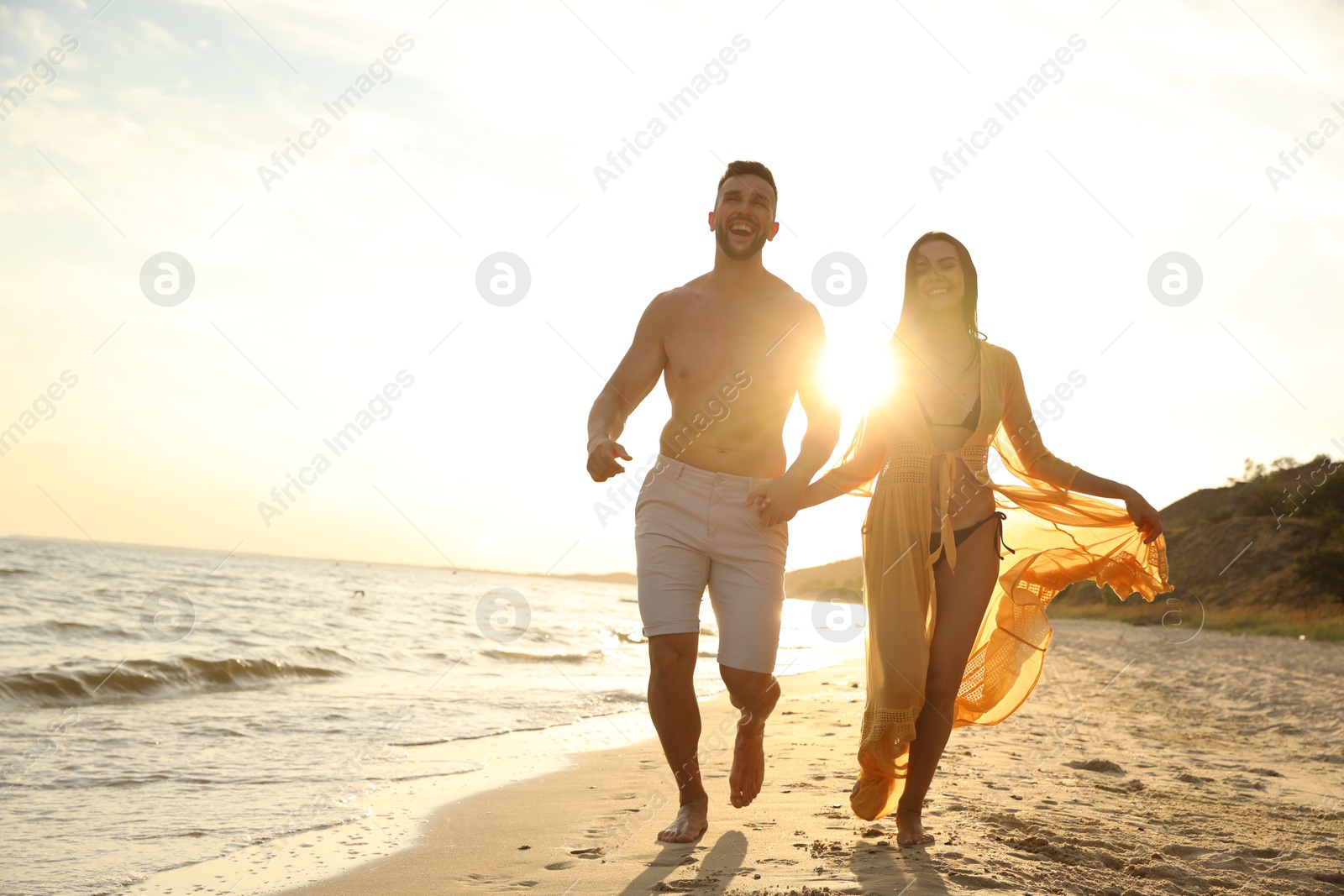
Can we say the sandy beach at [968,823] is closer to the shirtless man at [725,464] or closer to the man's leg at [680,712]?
the man's leg at [680,712]

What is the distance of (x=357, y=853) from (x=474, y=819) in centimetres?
73

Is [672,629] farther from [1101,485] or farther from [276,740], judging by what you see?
[276,740]

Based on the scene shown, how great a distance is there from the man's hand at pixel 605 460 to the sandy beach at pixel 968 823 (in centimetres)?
135

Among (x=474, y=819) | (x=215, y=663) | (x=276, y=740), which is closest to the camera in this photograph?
(x=474, y=819)

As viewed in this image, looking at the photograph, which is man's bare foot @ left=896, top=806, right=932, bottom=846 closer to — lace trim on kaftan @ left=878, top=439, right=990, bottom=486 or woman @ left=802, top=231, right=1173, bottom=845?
woman @ left=802, top=231, right=1173, bottom=845

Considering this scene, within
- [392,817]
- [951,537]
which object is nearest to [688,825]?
[951,537]

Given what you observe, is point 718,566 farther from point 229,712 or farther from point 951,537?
point 229,712

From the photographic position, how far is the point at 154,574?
40625 millimetres

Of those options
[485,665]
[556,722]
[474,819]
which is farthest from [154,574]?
[474,819]

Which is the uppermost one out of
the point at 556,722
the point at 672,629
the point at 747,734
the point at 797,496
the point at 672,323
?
the point at 672,323

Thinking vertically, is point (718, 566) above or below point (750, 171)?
below

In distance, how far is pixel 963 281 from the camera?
397 cm

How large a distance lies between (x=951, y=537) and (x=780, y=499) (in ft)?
2.21

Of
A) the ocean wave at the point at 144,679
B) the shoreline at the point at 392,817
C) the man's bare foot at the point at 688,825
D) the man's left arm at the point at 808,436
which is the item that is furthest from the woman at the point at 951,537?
the ocean wave at the point at 144,679
